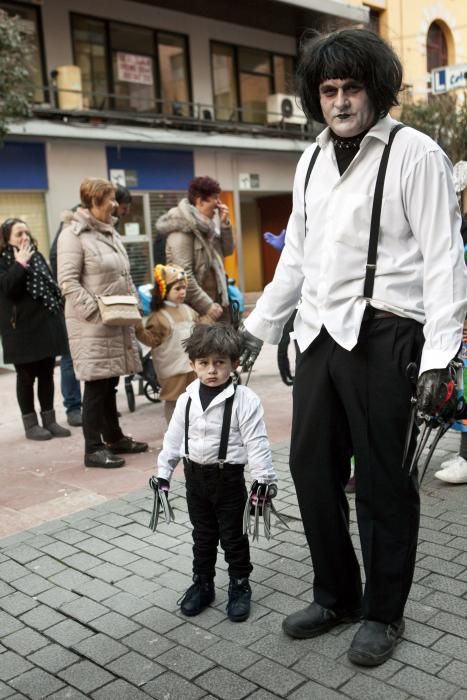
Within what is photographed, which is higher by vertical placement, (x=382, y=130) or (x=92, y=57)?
(x=92, y=57)

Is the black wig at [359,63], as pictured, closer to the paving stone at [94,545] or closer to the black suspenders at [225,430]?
the black suspenders at [225,430]

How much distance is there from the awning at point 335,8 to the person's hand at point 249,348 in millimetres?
16581

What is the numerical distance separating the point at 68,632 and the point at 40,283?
3757 mm

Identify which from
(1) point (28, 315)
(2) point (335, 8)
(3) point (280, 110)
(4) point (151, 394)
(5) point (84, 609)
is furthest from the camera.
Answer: (3) point (280, 110)

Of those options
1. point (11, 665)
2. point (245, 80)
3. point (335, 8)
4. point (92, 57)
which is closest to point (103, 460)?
point (11, 665)

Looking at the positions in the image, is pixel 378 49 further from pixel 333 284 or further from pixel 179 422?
pixel 179 422

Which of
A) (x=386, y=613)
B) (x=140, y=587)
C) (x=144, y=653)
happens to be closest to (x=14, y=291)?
(x=140, y=587)

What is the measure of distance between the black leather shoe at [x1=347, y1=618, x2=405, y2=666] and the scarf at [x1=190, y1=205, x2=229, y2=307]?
3.85 metres

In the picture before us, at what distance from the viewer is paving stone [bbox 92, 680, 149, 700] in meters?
2.70

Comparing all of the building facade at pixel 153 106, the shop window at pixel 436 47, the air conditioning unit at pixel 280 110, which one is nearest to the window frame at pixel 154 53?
the building facade at pixel 153 106

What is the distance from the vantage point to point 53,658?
301 cm

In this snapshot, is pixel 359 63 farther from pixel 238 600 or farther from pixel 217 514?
pixel 238 600

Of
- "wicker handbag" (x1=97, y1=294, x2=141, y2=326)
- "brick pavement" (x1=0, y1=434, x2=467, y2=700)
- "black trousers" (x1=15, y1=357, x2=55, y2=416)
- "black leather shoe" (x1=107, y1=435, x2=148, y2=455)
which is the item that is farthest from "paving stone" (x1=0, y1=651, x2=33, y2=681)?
"black trousers" (x1=15, y1=357, x2=55, y2=416)

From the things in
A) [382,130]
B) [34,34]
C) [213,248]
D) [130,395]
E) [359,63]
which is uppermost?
[34,34]
